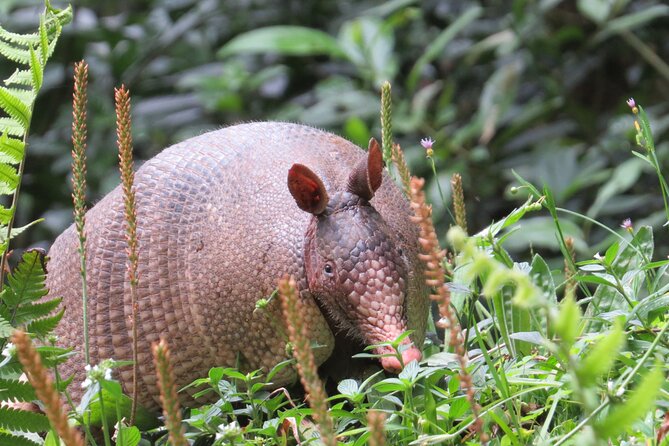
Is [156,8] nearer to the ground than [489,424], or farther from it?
farther from it

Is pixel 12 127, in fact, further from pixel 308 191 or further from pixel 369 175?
pixel 369 175

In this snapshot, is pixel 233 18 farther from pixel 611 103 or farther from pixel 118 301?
pixel 118 301

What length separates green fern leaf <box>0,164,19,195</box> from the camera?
6.66 ft

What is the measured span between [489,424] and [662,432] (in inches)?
15.0

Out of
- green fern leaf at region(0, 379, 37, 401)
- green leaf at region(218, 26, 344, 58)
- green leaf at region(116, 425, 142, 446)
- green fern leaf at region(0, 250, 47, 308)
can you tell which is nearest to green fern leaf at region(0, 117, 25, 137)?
green fern leaf at region(0, 250, 47, 308)

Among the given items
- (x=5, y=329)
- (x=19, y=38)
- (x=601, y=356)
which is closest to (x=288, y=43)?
(x=19, y=38)

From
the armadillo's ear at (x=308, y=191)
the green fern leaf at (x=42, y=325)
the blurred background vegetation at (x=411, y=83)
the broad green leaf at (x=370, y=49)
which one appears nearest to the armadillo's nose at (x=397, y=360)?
the armadillo's ear at (x=308, y=191)

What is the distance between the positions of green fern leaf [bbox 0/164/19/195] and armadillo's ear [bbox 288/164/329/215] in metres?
0.65

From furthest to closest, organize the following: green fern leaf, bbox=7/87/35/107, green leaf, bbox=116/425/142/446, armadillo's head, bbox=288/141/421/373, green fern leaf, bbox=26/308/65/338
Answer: armadillo's head, bbox=288/141/421/373 < green fern leaf, bbox=7/87/35/107 < green fern leaf, bbox=26/308/65/338 < green leaf, bbox=116/425/142/446

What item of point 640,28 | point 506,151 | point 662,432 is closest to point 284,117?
point 506,151

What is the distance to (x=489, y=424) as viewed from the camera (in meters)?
1.87

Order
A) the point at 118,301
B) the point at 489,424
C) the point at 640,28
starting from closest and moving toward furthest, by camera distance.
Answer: the point at 489,424
the point at 118,301
the point at 640,28

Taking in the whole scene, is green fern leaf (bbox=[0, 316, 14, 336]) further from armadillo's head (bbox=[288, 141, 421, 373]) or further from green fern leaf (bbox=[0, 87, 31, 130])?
armadillo's head (bbox=[288, 141, 421, 373])

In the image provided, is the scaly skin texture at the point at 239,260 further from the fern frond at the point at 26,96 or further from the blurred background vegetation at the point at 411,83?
the blurred background vegetation at the point at 411,83
